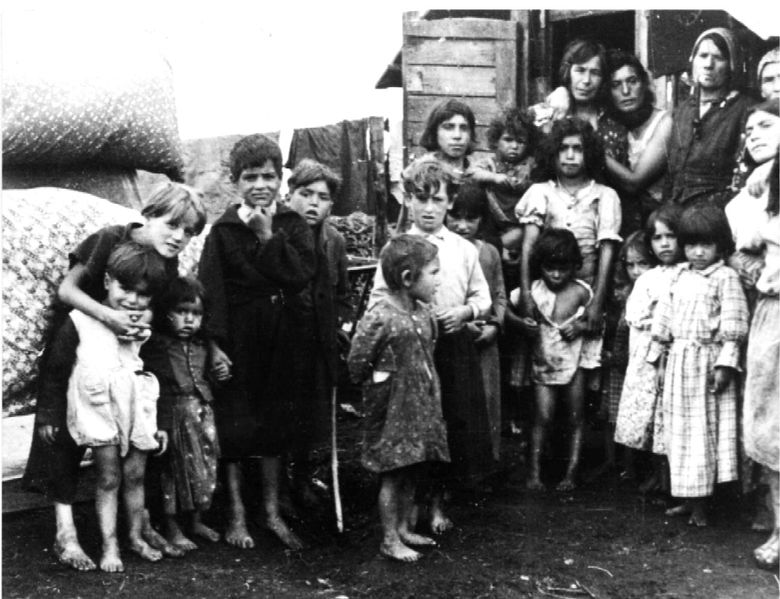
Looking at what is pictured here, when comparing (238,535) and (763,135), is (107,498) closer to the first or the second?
(238,535)

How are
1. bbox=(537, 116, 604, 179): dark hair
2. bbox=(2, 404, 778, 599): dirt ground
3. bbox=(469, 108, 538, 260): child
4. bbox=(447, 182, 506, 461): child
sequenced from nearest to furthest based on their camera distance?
bbox=(2, 404, 778, 599): dirt ground, bbox=(447, 182, 506, 461): child, bbox=(537, 116, 604, 179): dark hair, bbox=(469, 108, 538, 260): child

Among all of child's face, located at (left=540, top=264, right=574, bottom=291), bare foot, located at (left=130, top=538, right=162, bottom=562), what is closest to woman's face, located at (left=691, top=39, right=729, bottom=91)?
child's face, located at (left=540, top=264, right=574, bottom=291)

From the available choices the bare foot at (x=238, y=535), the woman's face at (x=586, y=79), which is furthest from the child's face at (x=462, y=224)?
the bare foot at (x=238, y=535)

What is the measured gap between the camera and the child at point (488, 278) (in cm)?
407

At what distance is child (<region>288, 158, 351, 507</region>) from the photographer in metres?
3.71

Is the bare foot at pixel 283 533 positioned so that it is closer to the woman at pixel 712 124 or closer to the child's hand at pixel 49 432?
the child's hand at pixel 49 432

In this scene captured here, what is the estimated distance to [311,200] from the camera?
3.80 m

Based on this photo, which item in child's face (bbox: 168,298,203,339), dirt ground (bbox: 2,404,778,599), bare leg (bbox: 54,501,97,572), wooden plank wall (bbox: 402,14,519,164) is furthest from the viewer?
wooden plank wall (bbox: 402,14,519,164)

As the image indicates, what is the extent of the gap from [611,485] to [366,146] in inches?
287

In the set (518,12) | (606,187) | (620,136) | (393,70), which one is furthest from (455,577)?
(393,70)

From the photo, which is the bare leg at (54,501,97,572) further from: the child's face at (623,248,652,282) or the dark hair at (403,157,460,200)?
the child's face at (623,248,652,282)

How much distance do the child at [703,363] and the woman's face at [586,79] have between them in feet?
3.57

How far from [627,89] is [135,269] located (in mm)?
2633

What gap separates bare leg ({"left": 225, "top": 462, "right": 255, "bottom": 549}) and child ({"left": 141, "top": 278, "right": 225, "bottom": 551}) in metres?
0.12
